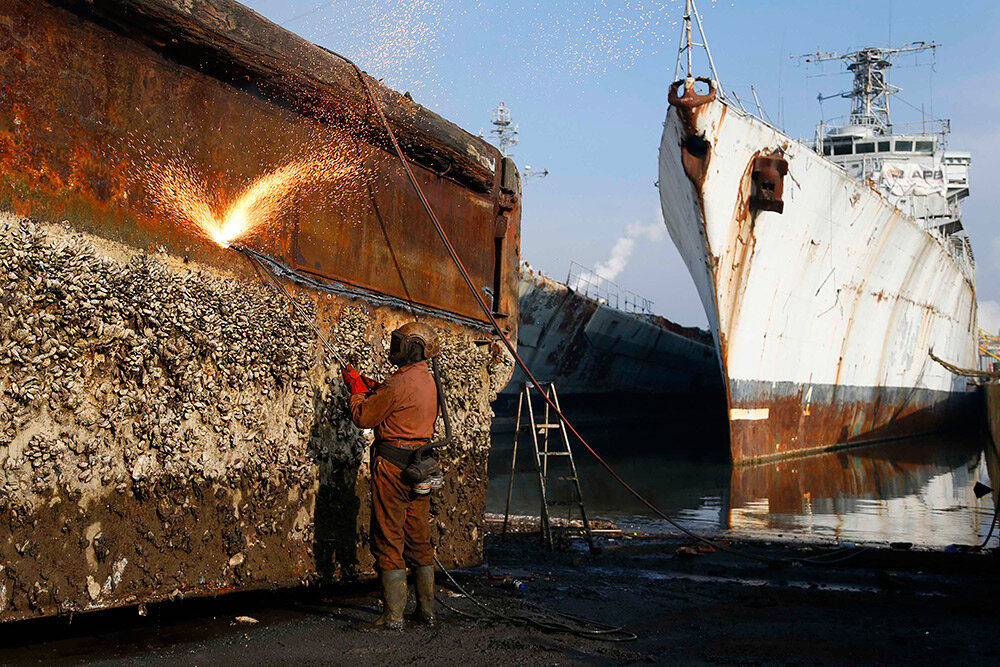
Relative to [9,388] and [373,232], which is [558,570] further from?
[9,388]

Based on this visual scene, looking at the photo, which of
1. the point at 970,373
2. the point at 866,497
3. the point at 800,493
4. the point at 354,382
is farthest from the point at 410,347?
the point at 970,373

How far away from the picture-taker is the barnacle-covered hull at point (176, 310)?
10.8ft

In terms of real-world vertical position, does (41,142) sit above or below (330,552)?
above

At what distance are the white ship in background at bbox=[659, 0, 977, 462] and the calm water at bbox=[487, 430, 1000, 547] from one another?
138cm

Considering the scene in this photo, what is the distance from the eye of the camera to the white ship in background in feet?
50.4

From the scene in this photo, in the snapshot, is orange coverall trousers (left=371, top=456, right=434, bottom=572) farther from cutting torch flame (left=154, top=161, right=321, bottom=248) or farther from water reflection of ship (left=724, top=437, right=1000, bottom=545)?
water reflection of ship (left=724, top=437, right=1000, bottom=545)

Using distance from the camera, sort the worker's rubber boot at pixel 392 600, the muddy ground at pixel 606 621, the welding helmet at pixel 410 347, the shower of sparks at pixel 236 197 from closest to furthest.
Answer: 1. the muddy ground at pixel 606 621
2. the shower of sparks at pixel 236 197
3. the worker's rubber boot at pixel 392 600
4. the welding helmet at pixel 410 347

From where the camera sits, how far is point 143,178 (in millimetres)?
3812

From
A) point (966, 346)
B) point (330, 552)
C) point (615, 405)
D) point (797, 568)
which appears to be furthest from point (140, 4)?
point (966, 346)

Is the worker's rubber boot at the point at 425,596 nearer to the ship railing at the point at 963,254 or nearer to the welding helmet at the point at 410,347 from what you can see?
the welding helmet at the point at 410,347

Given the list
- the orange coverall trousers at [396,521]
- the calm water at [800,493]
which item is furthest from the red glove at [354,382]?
the calm water at [800,493]

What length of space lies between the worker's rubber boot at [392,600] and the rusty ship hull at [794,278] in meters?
11.6

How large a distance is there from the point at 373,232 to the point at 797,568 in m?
4.39

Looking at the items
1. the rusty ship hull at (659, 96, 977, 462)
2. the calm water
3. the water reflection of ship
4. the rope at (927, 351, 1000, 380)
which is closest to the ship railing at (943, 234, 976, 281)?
the rope at (927, 351, 1000, 380)
